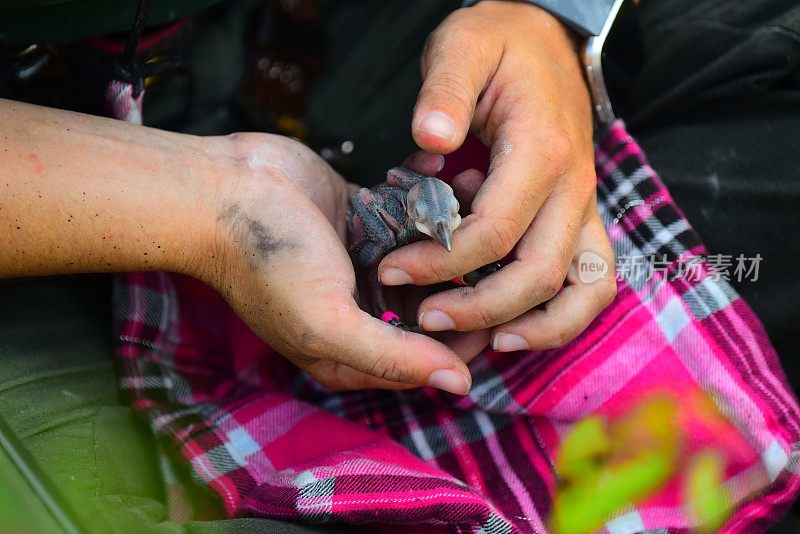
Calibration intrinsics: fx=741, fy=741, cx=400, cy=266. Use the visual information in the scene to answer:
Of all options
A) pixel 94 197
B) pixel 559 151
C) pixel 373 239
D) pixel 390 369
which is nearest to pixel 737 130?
pixel 559 151

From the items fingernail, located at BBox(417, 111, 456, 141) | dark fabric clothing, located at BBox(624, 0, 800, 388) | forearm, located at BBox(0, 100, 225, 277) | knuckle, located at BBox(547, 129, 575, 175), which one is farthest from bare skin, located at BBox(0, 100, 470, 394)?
dark fabric clothing, located at BBox(624, 0, 800, 388)

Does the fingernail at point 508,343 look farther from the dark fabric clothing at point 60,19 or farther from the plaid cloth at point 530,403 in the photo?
the dark fabric clothing at point 60,19

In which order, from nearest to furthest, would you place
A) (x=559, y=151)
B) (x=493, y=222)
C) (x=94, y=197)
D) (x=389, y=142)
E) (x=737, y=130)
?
(x=94, y=197) < (x=493, y=222) < (x=559, y=151) < (x=737, y=130) < (x=389, y=142)

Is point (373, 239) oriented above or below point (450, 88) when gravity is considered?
below

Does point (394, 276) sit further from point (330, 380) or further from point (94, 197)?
point (94, 197)

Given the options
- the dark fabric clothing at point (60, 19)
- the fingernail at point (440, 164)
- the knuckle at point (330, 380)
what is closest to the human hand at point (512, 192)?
the fingernail at point (440, 164)

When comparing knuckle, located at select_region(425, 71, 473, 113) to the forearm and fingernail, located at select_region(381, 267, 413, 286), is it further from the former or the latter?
the forearm

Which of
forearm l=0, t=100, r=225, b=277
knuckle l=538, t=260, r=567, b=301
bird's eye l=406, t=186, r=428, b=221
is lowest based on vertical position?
knuckle l=538, t=260, r=567, b=301
